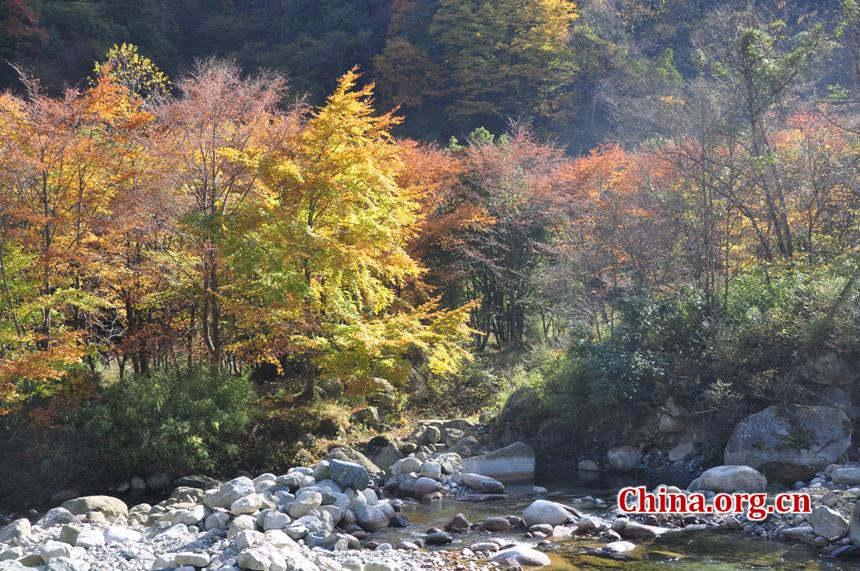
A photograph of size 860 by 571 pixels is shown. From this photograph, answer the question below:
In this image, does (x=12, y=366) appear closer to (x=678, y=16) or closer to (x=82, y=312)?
(x=82, y=312)

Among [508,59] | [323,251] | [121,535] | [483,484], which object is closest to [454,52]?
[508,59]

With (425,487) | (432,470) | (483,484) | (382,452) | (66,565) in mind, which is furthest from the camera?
(382,452)

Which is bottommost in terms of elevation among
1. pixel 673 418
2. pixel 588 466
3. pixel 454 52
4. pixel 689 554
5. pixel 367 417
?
pixel 689 554

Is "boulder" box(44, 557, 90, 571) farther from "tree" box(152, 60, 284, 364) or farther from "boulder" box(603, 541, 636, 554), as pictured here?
"tree" box(152, 60, 284, 364)

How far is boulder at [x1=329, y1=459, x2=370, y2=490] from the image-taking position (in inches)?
466

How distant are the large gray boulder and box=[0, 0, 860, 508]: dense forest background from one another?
0.55 m

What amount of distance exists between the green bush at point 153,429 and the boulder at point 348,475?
3.07 metres

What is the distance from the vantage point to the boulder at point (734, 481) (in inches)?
442

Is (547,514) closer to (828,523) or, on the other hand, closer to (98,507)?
(828,523)

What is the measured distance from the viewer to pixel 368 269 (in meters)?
16.9

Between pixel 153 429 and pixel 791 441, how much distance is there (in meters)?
10.5

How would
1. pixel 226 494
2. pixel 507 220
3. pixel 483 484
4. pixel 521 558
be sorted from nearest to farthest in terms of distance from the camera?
pixel 521 558, pixel 226 494, pixel 483 484, pixel 507 220

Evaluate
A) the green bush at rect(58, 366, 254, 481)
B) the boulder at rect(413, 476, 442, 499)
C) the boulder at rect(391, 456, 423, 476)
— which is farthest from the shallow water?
the green bush at rect(58, 366, 254, 481)

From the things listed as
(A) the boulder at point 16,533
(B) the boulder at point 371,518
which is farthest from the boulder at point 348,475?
(A) the boulder at point 16,533
